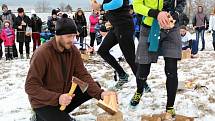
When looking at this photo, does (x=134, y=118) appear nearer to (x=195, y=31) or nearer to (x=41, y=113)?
(x=41, y=113)

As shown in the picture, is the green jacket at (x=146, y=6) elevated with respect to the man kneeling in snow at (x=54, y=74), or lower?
elevated

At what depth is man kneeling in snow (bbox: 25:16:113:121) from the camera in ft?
12.8

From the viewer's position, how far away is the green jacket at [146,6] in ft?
15.4

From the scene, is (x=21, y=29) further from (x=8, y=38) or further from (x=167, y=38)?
(x=167, y=38)

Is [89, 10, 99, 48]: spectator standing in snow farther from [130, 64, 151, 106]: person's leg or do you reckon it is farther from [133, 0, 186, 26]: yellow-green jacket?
[133, 0, 186, 26]: yellow-green jacket

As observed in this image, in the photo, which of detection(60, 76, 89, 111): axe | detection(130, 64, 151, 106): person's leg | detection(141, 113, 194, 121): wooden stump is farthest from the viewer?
detection(130, 64, 151, 106): person's leg

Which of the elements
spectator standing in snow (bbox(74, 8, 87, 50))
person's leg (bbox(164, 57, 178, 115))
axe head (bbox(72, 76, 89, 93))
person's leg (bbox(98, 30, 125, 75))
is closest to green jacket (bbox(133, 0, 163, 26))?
person's leg (bbox(164, 57, 178, 115))

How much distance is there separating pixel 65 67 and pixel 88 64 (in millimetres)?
5988

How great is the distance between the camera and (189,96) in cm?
581

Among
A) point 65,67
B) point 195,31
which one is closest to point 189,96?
point 65,67

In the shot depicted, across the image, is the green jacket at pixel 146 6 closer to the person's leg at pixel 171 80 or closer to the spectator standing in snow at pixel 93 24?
the person's leg at pixel 171 80

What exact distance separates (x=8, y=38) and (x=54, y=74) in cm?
912

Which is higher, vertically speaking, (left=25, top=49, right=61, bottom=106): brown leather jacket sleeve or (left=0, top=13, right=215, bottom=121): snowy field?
(left=25, top=49, right=61, bottom=106): brown leather jacket sleeve

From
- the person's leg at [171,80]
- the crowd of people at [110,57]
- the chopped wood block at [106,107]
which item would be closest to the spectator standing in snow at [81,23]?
the crowd of people at [110,57]
